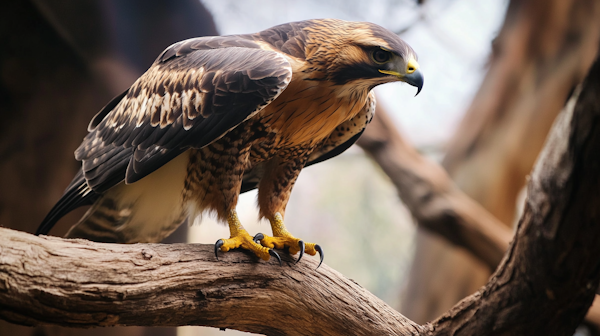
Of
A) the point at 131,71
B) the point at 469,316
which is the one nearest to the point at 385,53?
the point at 469,316

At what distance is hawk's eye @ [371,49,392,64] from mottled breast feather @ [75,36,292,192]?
1.46 feet

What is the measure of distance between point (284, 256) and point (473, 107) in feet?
15.0

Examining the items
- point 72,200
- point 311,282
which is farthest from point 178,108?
point 311,282

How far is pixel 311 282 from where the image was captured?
2035 millimetres

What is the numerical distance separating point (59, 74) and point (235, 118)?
2150 millimetres

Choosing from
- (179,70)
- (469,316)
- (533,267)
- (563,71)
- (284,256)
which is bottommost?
(469,316)

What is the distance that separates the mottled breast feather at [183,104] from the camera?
1980 millimetres

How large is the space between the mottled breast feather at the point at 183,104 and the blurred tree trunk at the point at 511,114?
4.13 metres

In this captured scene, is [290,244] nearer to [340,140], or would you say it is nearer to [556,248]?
[340,140]

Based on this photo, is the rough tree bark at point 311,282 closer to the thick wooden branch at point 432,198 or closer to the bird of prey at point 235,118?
the bird of prey at point 235,118

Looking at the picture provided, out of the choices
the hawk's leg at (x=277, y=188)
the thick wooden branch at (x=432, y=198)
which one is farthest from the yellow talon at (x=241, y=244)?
the thick wooden branch at (x=432, y=198)

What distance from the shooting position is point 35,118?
134 inches

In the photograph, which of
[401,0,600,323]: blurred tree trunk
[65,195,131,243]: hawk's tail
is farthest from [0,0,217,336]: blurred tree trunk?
[401,0,600,323]: blurred tree trunk

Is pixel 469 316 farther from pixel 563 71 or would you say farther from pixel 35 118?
pixel 563 71
